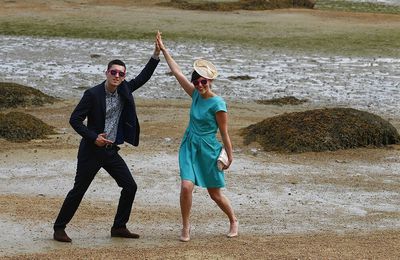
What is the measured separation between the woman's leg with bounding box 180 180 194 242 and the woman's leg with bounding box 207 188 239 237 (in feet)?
0.88

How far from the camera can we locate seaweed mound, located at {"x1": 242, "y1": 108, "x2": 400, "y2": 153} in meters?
13.3

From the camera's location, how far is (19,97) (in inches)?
671

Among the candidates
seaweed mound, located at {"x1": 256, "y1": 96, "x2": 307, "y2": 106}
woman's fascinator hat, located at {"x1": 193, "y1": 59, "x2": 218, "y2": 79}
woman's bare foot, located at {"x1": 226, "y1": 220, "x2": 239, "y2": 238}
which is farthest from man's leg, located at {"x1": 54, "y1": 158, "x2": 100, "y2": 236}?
seaweed mound, located at {"x1": 256, "y1": 96, "x2": 307, "y2": 106}

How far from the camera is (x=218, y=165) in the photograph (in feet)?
26.3

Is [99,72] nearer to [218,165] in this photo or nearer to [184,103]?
[184,103]

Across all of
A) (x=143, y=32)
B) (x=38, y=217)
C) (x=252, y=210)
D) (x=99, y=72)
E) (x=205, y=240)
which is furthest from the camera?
(x=143, y=32)

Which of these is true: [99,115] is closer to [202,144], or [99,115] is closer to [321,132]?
[202,144]

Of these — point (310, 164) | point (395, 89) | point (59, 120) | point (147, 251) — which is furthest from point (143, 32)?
point (147, 251)

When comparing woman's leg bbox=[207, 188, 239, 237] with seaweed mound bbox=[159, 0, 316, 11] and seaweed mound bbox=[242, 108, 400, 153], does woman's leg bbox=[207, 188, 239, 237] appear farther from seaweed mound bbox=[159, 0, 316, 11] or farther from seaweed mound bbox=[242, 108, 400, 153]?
seaweed mound bbox=[159, 0, 316, 11]

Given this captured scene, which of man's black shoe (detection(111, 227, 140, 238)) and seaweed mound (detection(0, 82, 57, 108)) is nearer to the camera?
man's black shoe (detection(111, 227, 140, 238))

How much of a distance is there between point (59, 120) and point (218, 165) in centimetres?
801

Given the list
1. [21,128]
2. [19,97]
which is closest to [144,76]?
[21,128]

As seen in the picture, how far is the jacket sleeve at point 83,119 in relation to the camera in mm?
7652

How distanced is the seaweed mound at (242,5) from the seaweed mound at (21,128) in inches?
950
